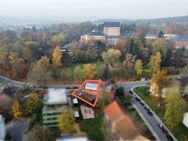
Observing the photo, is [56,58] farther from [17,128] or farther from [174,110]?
[174,110]

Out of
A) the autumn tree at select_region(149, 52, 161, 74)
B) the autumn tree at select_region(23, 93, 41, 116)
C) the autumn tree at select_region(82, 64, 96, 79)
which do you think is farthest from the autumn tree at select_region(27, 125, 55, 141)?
the autumn tree at select_region(149, 52, 161, 74)

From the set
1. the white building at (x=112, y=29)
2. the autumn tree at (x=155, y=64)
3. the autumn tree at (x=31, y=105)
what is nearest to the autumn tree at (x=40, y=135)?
the autumn tree at (x=31, y=105)

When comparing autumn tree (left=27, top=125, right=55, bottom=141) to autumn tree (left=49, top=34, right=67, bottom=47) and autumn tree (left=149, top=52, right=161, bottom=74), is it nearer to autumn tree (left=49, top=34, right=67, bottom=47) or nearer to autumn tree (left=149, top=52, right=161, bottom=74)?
autumn tree (left=149, top=52, right=161, bottom=74)

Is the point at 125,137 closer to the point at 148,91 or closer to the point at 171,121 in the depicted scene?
the point at 171,121

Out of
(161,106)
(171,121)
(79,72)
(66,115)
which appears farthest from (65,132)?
(79,72)

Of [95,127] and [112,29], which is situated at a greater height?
[112,29]

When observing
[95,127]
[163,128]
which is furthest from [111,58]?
[163,128]

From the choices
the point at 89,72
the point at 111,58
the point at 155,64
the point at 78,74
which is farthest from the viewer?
the point at 111,58
